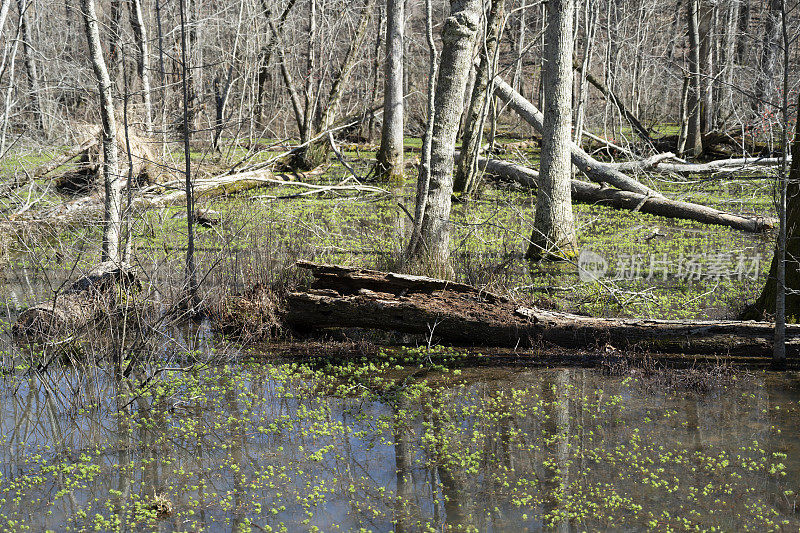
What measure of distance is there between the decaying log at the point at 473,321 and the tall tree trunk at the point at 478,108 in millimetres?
5049

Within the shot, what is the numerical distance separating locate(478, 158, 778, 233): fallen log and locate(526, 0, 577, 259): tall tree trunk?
2.16 meters

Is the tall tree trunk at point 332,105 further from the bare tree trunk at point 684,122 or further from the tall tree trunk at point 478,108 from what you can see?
the bare tree trunk at point 684,122

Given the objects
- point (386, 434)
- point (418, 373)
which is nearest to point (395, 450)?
point (386, 434)

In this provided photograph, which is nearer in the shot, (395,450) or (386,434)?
(395,450)

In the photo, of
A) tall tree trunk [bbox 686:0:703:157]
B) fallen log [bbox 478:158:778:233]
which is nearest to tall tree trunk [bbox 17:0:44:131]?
fallen log [bbox 478:158:778:233]

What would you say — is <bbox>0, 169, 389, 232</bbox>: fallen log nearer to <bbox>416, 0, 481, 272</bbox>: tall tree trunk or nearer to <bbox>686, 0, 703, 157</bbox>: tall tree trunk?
<bbox>416, 0, 481, 272</bbox>: tall tree trunk

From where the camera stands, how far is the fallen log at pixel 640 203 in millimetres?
11535

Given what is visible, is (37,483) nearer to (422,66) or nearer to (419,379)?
(419,379)

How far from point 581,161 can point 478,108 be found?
2589 mm

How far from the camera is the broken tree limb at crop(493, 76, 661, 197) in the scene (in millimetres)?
12734

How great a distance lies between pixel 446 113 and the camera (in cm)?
757

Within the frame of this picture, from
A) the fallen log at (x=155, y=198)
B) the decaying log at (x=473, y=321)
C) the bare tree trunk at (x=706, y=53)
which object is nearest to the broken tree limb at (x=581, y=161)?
the fallen log at (x=155, y=198)

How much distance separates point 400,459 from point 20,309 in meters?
4.74

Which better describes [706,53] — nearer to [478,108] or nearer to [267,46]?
[478,108]
